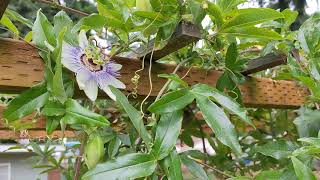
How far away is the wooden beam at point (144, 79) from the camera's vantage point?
0.58 metres

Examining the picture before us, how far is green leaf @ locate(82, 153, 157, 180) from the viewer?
0.51m

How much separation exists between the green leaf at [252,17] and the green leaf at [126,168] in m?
0.24

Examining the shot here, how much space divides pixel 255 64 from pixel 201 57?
18cm

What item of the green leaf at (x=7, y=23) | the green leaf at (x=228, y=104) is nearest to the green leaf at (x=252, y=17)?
the green leaf at (x=228, y=104)

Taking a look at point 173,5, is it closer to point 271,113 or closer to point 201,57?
point 201,57

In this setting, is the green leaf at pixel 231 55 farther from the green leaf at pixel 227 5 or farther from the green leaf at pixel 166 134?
the green leaf at pixel 166 134

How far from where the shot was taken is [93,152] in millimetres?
575

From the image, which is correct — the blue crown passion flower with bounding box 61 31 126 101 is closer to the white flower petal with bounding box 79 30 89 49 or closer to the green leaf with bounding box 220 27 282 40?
the white flower petal with bounding box 79 30 89 49

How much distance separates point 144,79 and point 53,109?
0.26 meters

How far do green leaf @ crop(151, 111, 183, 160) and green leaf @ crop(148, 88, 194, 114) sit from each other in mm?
14

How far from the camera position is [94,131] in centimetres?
60

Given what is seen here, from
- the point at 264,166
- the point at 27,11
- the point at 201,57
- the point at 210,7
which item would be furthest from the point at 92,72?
the point at 27,11

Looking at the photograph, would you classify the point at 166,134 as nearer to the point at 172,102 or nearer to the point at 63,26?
the point at 172,102

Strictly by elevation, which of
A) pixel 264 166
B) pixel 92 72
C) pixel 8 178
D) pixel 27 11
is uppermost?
pixel 27 11
